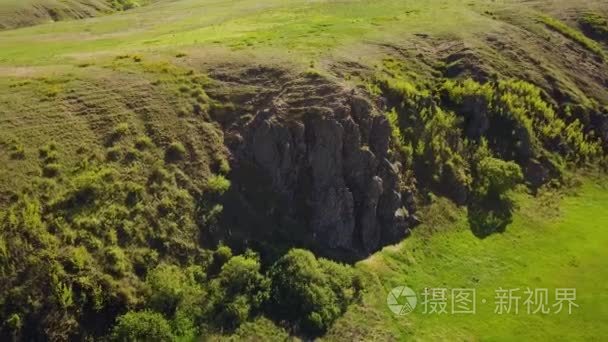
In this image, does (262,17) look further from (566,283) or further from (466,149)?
(566,283)

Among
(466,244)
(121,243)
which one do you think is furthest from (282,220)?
(466,244)

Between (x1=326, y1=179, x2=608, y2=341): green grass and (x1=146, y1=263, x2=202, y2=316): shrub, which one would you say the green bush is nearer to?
(x1=146, y1=263, x2=202, y2=316): shrub

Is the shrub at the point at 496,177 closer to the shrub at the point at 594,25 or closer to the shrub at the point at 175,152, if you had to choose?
the shrub at the point at 175,152

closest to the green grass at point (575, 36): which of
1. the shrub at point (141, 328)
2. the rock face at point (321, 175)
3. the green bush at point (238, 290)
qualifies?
the rock face at point (321, 175)

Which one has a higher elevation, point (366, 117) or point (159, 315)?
point (366, 117)

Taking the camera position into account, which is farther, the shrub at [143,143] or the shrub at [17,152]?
the shrub at [143,143]

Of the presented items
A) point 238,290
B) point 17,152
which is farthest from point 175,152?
point 238,290
